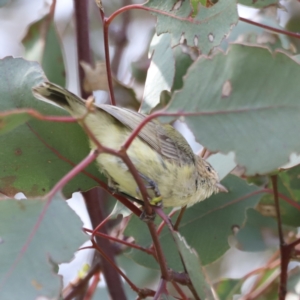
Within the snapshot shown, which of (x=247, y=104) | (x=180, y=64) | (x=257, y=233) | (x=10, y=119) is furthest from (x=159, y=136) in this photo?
(x=10, y=119)

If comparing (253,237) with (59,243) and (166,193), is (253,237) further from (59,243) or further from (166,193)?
(59,243)

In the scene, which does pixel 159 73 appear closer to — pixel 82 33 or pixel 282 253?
pixel 82 33

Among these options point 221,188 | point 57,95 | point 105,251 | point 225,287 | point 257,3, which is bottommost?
point 225,287

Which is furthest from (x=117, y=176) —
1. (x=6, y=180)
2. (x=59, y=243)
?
(x=59, y=243)

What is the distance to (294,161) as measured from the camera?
5.84 ft

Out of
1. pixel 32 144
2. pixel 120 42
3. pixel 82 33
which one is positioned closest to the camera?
pixel 32 144

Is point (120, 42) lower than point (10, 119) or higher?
lower

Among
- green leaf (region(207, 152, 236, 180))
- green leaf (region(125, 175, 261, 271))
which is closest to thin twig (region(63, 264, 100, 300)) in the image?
green leaf (region(125, 175, 261, 271))

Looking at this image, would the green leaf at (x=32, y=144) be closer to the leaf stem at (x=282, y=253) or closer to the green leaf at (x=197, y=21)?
the green leaf at (x=197, y=21)

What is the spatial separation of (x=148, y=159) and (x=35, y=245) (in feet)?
2.63

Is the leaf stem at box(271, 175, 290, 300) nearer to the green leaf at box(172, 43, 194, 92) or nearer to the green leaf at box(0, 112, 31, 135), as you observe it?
the green leaf at box(172, 43, 194, 92)

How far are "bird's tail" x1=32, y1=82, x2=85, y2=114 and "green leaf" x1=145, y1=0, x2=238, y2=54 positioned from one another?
1.15 ft

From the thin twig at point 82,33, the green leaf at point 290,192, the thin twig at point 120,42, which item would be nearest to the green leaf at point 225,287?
the green leaf at point 290,192

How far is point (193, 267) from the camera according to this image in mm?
1513
